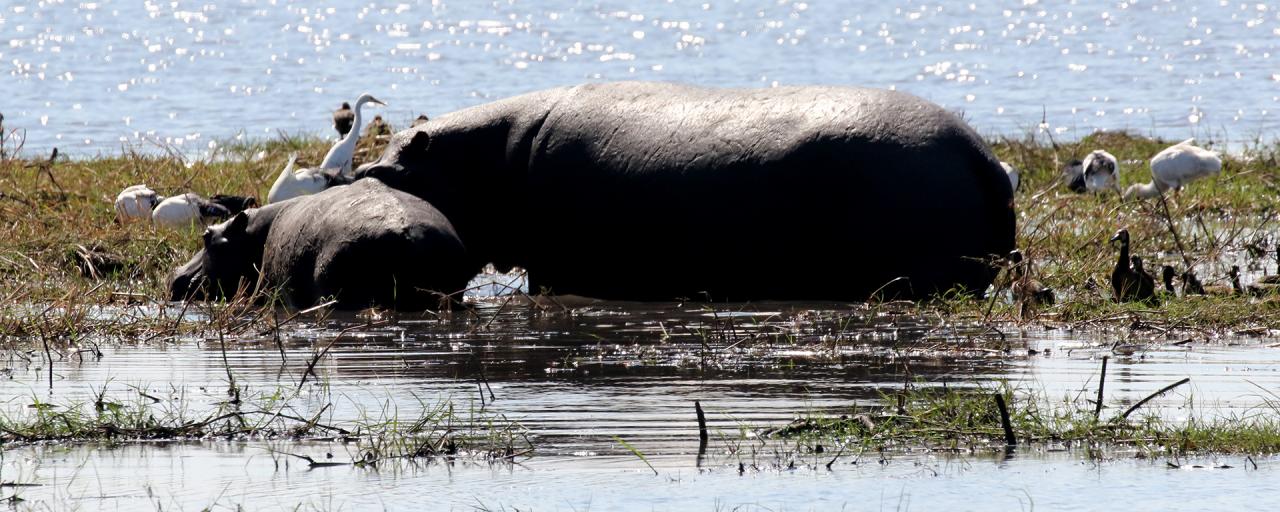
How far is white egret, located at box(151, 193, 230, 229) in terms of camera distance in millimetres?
12766

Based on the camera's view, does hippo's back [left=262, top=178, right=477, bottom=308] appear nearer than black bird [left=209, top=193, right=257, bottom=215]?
Yes

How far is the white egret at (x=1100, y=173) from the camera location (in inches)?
579

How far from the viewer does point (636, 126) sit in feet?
36.0

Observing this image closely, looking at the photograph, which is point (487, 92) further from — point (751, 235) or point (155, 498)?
point (155, 498)

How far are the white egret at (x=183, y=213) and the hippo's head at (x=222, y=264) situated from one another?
5.00 ft

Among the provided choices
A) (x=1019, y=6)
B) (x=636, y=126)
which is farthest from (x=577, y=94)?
(x=1019, y=6)

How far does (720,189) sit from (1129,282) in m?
2.05

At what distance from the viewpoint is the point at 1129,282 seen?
32.7 ft

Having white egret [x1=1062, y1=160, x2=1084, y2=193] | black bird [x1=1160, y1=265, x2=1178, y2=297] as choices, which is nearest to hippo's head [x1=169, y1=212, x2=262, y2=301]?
black bird [x1=1160, y1=265, x2=1178, y2=297]

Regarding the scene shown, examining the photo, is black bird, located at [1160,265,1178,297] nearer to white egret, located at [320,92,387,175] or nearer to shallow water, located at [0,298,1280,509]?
shallow water, located at [0,298,1280,509]

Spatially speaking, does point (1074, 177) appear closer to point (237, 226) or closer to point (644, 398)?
point (237, 226)

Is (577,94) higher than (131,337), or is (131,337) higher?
(577,94)

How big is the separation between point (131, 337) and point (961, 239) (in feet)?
13.0

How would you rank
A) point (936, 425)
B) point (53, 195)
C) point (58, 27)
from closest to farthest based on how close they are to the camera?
point (936, 425), point (53, 195), point (58, 27)
